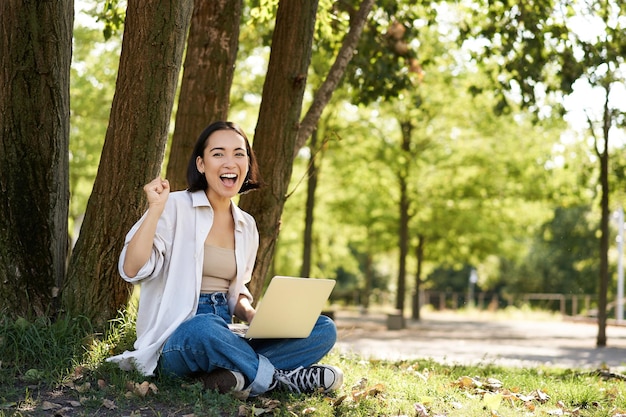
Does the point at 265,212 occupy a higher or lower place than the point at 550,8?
lower

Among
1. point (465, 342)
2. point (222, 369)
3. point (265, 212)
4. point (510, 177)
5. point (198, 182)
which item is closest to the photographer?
point (222, 369)

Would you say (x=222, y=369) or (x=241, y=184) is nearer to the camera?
(x=222, y=369)

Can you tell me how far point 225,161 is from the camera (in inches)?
199

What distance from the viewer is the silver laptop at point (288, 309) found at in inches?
183

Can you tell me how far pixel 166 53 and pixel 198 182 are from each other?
1224 mm

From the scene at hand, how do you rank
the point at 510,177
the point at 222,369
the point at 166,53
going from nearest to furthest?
the point at 222,369 < the point at 166,53 < the point at 510,177

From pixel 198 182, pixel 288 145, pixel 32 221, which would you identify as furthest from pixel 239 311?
pixel 288 145

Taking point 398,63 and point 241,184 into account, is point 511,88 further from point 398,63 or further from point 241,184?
point 241,184

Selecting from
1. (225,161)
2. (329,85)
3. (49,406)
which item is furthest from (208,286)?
(329,85)

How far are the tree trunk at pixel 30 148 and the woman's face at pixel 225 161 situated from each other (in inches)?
60.5

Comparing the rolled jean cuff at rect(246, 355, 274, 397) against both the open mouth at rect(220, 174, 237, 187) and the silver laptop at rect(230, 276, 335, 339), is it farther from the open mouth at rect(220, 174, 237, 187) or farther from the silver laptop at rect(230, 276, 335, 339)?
the open mouth at rect(220, 174, 237, 187)

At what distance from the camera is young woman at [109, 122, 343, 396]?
15.2 feet

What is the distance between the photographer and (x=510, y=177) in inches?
944

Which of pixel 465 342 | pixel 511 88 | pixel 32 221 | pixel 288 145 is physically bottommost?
pixel 465 342
